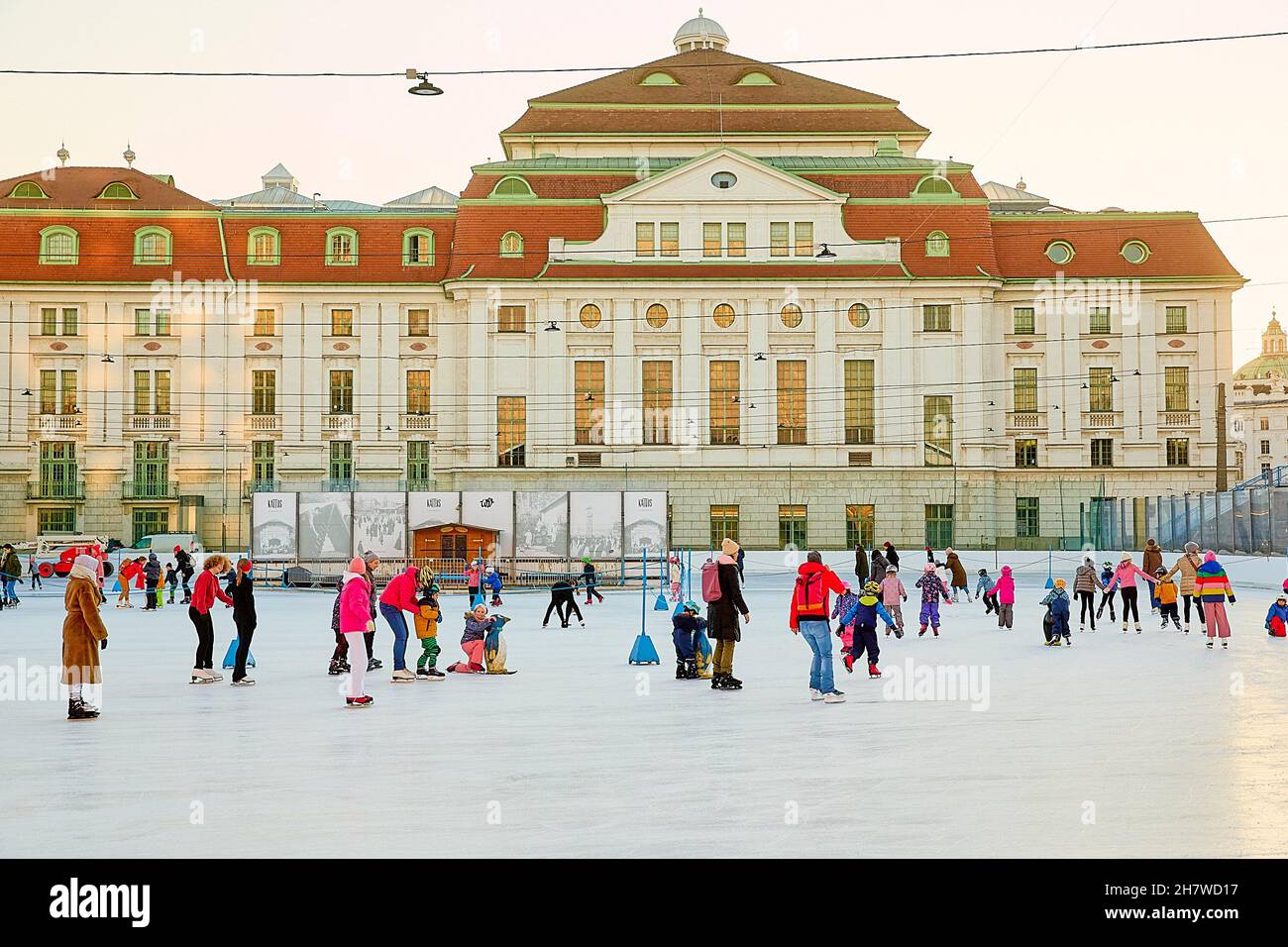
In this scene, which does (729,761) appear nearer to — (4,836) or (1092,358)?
(4,836)

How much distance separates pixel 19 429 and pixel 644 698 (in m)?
59.5

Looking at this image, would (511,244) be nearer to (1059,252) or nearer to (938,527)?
(938,527)

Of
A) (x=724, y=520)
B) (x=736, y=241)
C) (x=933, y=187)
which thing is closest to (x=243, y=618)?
(x=724, y=520)

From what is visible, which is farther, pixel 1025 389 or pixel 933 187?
pixel 1025 389

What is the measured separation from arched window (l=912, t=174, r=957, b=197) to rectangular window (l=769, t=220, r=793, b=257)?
22.8 feet

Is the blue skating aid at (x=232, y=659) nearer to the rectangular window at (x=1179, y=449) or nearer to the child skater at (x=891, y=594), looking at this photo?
the child skater at (x=891, y=594)

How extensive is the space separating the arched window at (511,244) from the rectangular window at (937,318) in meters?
20.6

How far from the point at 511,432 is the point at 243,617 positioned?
160 ft

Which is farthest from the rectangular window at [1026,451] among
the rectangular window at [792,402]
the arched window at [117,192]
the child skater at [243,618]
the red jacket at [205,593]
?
the red jacket at [205,593]

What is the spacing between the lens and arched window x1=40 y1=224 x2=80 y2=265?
67.6 meters

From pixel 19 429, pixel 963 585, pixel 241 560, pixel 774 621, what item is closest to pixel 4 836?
pixel 241 560

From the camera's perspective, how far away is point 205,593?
17875 millimetres

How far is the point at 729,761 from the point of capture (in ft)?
37.7

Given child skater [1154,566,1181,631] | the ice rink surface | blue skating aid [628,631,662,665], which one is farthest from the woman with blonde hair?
child skater [1154,566,1181,631]
